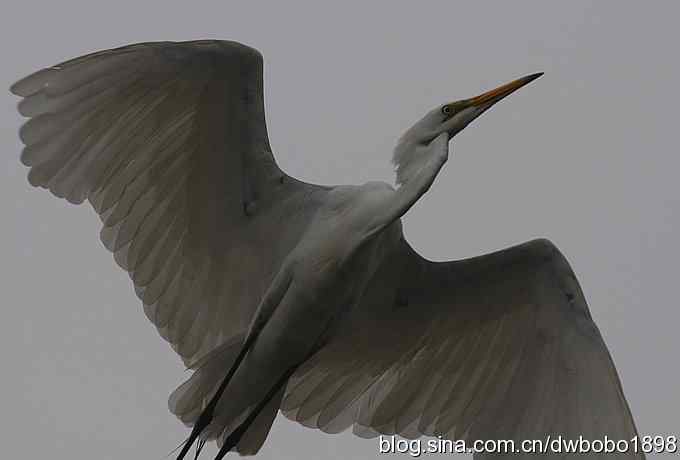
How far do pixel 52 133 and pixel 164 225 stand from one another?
0.95m

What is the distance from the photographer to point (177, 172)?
9117 mm

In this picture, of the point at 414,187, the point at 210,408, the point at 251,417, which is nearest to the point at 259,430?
the point at 251,417

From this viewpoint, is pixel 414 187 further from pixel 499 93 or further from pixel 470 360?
pixel 470 360

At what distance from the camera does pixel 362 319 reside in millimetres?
9391

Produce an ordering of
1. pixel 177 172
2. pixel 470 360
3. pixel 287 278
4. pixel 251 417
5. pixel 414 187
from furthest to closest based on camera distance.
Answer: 1. pixel 470 360
2. pixel 177 172
3. pixel 251 417
4. pixel 287 278
5. pixel 414 187

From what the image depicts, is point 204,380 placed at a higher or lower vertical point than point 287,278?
lower

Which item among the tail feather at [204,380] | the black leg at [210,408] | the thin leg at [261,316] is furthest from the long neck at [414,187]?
the tail feather at [204,380]

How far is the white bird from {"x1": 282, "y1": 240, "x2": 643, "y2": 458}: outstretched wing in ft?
0.04

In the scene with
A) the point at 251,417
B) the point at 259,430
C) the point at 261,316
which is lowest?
the point at 259,430

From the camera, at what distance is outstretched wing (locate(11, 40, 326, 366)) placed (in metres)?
8.64

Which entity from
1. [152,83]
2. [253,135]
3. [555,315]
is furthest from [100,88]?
[555,315]

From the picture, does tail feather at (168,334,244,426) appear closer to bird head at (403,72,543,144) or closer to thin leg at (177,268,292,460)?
thin leg at (177,268,292,460)

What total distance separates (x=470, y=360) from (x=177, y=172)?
7.52 feet

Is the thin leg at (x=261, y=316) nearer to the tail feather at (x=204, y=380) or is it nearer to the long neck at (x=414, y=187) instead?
the tail feather at (x=204, y=380)
